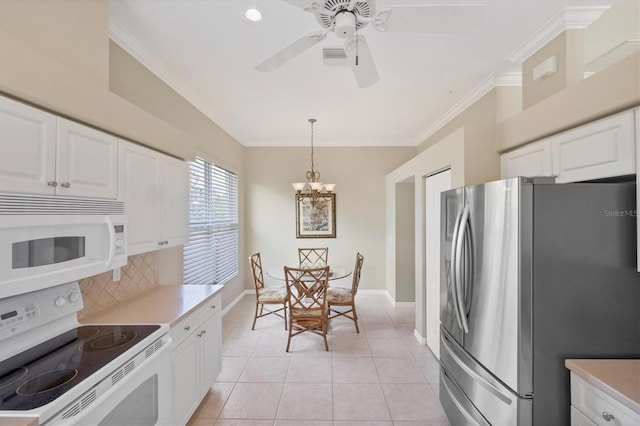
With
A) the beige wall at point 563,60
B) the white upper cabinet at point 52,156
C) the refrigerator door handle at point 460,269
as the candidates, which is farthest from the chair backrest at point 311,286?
the beige wall at point 563,60

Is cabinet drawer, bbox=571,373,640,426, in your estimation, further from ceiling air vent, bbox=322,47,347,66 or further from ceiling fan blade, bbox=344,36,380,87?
ceiling air vent, bbox=322,47,347,66

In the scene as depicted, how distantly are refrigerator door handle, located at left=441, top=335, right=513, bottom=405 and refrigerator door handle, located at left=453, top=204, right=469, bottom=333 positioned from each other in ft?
0.77

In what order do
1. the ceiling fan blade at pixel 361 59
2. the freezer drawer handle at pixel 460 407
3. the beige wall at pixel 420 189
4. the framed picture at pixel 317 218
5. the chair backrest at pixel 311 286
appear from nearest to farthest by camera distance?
the ceiling fan blade at pixel 361 59
the freezer drawer handle at pixel 460 407
the beige wall at pixel 420 189
the chair backrest at pixel 311 286
the framed picture at pixel 317 218

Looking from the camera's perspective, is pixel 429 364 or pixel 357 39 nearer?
pixel 357 39

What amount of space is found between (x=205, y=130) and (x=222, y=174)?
0.82 metres

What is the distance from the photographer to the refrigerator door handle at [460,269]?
170 cm

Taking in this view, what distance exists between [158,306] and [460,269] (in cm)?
212

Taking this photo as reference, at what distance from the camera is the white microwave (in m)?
1.05

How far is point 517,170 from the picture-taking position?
2.14 metres

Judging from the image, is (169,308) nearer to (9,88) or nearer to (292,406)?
(292,406)

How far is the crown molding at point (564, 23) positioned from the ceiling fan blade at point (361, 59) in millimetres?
1420

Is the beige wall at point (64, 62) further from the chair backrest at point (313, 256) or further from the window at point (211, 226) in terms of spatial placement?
the chair backrest at point (313, 256)

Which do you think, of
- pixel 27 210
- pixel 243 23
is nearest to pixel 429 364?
pixel 27 210

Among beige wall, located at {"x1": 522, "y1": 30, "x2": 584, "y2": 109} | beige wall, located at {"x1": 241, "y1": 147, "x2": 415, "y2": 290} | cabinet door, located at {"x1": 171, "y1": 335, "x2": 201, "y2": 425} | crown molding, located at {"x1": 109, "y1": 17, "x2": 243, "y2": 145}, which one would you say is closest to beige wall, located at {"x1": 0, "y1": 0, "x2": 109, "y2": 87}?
crown molding, located at {"x1": 109, "y1": 17, "x2": 243, "y2": 145}
